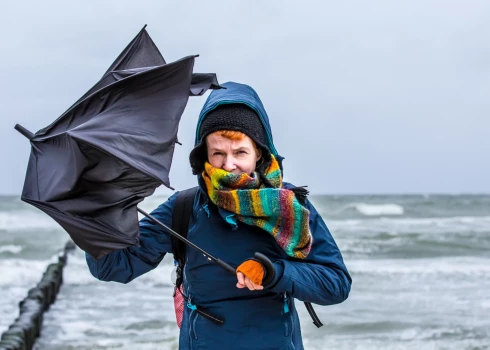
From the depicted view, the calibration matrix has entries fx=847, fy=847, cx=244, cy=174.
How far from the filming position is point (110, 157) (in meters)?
2.75

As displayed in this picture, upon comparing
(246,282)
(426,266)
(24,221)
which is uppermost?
(24,221)

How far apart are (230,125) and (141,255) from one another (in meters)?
0.57

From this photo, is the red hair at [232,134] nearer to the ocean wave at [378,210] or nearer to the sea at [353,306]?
the sea at [353,306]

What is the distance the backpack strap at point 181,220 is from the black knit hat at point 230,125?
10 centimetres

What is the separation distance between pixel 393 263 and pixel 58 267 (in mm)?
7934

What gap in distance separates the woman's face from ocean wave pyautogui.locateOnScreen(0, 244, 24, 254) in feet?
68.3

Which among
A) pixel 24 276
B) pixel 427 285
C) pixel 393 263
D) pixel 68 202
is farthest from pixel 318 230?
pixel 393 263

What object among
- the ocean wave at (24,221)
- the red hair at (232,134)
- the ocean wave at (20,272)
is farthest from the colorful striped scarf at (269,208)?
the ocean wave at (24,221)

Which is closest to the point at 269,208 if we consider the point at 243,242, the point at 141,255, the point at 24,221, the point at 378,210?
the point at 243,242

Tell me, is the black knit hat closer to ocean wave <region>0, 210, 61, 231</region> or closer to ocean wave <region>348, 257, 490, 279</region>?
ocean wave <region>348, 257, 490, 279</region>

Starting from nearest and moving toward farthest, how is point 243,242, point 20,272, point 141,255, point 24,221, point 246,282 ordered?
point 246,282
point 243,242
point 141,255
point 20,272
point 24,221

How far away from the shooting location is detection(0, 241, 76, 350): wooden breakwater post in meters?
7.30

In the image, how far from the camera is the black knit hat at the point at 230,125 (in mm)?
2914

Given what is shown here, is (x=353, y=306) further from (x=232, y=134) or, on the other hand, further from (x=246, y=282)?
(x=246, y=282)
